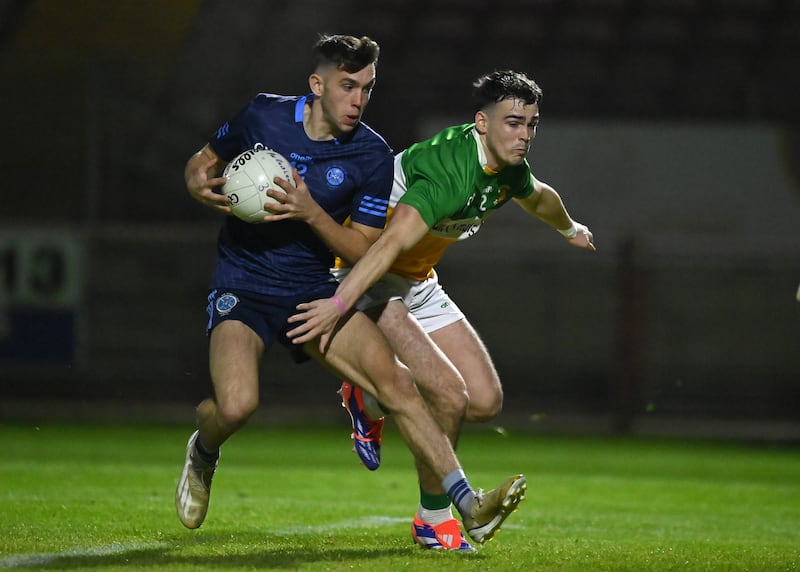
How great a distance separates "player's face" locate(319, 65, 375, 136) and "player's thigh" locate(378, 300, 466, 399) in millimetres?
1164

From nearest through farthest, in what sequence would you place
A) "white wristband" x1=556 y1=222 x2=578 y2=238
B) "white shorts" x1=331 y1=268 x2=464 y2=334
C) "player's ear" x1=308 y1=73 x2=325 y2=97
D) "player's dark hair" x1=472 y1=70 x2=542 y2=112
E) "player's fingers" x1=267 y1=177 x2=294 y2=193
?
"player's fingers" x1=267 y1=177 x2=294 y2=193
"player's ear" x1=308 y1=73 x2=325 y2=97
"player's dark hair" x1=472 y1=70 x2=542 y2=112
"white shorts" x1=331 y1=268 x2=464 y2=334
"white wristband" x1=556 y1=222 x2=578 y2=238

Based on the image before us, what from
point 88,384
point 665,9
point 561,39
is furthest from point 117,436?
point 665,9

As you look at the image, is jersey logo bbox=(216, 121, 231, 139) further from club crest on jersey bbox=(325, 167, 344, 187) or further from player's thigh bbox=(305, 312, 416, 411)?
player's thigh bbox=(305, 312, 416, 411)

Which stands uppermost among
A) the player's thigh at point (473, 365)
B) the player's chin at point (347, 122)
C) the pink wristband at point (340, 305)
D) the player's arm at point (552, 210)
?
the player's chin at point (347, 122)

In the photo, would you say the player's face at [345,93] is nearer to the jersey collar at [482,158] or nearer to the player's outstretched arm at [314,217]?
the player's outstretched arm at [314,217]

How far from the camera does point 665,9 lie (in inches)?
842

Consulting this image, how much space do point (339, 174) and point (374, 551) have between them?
177cm

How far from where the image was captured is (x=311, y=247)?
599 cm

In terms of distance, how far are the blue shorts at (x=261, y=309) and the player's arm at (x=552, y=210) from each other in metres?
1.43

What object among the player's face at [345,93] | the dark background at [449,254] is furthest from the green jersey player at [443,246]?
the dark background at [449,254]

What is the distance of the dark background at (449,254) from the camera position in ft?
47.1

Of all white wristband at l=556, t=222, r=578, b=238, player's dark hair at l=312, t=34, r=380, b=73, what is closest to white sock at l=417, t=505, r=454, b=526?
white wristband at l=556, t=222, r=578, b=238

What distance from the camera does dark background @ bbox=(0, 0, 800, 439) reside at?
565 inches

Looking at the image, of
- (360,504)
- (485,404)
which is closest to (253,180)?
(485,404)
